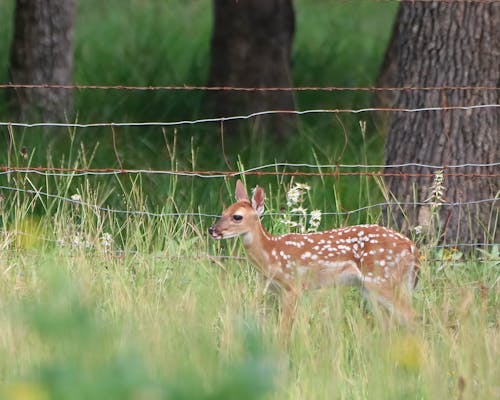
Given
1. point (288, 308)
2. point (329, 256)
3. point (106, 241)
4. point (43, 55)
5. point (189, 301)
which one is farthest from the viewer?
point (43, 55)

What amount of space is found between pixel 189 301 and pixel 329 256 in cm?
116

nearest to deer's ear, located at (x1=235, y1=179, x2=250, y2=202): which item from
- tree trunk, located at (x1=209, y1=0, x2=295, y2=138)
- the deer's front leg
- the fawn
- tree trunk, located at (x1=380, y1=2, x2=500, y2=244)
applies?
the fawn

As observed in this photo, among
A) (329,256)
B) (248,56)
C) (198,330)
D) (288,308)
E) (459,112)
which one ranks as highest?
(459,112)

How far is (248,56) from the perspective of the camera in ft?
39.7

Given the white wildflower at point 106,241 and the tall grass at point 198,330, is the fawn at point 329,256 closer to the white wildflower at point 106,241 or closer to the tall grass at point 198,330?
the tall grass at point 198,330

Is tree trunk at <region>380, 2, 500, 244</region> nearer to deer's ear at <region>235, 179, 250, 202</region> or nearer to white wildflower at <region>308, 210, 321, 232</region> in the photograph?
white wildflower at <region>308, 210, 321, 232</region>

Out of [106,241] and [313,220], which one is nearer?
[106,241]

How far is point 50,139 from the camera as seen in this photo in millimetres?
10016

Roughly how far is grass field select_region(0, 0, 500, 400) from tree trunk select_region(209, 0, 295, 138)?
312 millimetres

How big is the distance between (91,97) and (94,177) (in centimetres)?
283

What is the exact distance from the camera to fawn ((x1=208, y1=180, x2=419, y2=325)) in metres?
6.17

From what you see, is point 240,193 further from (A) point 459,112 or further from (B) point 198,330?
(B) point 198,330

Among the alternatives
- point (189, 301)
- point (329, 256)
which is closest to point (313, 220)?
point (329, 256)

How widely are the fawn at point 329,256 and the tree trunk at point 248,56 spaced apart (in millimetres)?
5645
